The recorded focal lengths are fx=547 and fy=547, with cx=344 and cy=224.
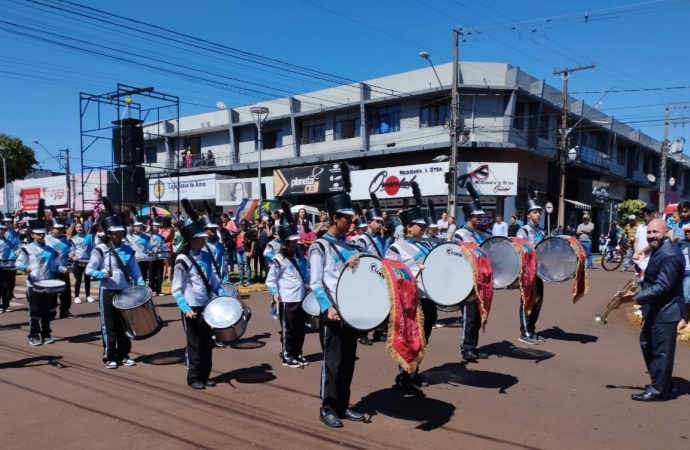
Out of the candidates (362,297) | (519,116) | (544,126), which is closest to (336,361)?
(362,297)

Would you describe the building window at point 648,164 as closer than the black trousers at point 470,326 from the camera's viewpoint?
No

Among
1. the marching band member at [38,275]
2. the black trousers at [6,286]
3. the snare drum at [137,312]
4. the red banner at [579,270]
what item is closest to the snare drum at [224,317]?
the snare drum at [137,312]

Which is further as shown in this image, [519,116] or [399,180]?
[519,116]

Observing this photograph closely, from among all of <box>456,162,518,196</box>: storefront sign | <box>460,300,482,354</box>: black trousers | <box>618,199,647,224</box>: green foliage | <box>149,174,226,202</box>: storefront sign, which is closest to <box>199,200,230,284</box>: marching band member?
<box>460,300,482,354</box>: black trousers

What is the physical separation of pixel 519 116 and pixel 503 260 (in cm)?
2457

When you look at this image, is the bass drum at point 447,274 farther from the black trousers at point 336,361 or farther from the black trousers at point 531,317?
the black trousers at point 531,317

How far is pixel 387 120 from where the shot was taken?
3141cm

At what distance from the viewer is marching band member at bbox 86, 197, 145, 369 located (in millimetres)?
7152

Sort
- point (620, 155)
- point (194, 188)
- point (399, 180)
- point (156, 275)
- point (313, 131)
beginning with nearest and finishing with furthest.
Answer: point (156, 275), point (399, 180), point (313, 131), point (194, 188), point (620, 155)

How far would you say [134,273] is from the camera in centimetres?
755

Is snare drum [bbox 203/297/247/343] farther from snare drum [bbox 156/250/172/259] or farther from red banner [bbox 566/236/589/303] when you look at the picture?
snare drum [bbox 156/250/172/259]

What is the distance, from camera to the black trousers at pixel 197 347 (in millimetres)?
6184

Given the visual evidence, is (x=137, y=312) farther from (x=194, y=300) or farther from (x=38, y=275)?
(x=38, y=275)

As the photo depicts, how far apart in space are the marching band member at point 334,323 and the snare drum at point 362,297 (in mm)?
Answer: 240
